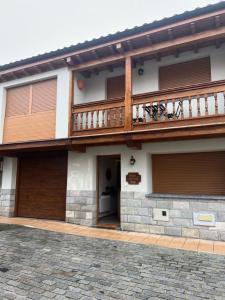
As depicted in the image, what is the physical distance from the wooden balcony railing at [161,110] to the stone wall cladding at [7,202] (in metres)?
4.27

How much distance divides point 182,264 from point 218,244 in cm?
174

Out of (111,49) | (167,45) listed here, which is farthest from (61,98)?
(167,45)

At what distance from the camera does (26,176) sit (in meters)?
9.20

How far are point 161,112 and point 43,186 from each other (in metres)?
5.48

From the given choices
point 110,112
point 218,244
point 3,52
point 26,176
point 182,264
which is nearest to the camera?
point 182,264

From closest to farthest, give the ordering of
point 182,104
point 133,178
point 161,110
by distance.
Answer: point 182,104, point 161,110, point 133,178

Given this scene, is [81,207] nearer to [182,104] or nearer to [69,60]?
[182,104]

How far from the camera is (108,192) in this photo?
28.8ft

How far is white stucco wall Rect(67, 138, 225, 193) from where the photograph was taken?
6.20 meters

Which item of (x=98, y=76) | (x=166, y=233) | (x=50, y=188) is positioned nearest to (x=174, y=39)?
(x=98, y=76)

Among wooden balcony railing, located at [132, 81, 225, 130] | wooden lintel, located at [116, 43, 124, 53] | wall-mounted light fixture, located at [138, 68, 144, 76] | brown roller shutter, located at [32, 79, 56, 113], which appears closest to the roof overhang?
wooden lintel, located at [116, 43, 124, 53]

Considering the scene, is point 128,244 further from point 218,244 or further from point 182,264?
point 218,244

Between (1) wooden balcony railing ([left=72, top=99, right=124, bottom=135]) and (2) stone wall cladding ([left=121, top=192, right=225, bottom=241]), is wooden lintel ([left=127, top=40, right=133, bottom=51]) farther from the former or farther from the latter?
(2) stone wall cladding ([left=121, top=192, right=225, bottom=241])

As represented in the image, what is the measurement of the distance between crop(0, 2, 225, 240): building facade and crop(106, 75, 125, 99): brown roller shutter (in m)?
0.04
